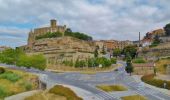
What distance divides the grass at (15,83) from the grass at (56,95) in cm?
690

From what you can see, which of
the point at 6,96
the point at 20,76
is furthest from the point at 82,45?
the point at 6,96

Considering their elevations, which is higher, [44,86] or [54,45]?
[54,45]

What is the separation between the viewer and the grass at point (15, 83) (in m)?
66.4

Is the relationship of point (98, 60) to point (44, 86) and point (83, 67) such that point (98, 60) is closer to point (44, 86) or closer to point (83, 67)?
point (83, 67)

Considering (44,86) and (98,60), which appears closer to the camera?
(44,86)

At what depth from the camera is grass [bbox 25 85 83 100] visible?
5984 cm

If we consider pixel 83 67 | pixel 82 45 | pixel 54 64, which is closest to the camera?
pixel 83 67

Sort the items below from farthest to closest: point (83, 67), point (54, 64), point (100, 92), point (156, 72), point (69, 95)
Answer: point (54, 64), point (83, 67), point (156, 72), point (100, 92), point (69, 95)

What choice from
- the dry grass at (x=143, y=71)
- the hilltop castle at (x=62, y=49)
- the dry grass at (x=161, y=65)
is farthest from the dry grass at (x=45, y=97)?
the hilltop castle at (x=62, y=49)

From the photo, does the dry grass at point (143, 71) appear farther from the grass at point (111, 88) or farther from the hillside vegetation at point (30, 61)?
the hillside vegetation at point (30, 61)

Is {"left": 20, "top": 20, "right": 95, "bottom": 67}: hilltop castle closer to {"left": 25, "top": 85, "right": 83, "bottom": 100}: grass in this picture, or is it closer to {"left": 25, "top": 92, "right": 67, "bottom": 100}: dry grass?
{"left": 25, "top": 85, "right": 83, "bottom": 100}: grass

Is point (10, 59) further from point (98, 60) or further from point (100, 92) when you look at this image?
point (100, 92)

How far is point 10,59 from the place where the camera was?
434ft

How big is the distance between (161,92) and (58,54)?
292ft
